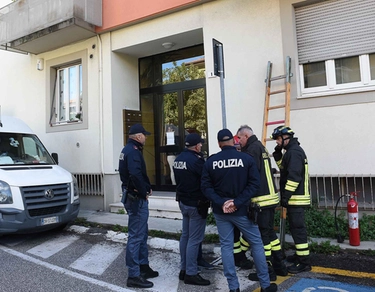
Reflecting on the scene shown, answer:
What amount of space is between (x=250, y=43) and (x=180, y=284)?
188 inches

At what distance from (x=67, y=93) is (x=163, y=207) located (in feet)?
16.2

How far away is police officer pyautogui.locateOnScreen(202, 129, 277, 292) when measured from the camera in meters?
3.36

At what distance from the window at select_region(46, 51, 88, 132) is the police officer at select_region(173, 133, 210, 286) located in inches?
227

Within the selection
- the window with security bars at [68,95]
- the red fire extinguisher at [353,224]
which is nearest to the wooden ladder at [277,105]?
the red fire extinguisher at [353,224]

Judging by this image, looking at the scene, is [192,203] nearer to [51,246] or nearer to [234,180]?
[234,180]

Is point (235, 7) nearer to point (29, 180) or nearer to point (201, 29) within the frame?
point (201, 29)

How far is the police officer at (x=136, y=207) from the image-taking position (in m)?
3.87

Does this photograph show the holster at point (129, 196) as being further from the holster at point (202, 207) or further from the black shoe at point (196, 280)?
the black shoe at point (196, 280)

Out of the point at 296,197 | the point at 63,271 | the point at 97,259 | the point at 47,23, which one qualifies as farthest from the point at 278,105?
the point at 47,23

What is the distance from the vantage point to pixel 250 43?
6.45m

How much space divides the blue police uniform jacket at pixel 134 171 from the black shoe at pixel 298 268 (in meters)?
2.08

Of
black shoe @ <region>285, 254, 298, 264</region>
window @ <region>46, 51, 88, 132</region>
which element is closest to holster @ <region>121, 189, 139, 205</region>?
black shoe @ <region>285, 254, 298, 264</region>

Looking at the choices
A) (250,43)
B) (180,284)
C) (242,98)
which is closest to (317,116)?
(242,98)

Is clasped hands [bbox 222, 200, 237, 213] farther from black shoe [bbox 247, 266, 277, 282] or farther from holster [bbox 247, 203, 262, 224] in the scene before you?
black shoe [bbox 247, 266, 277, 282]
